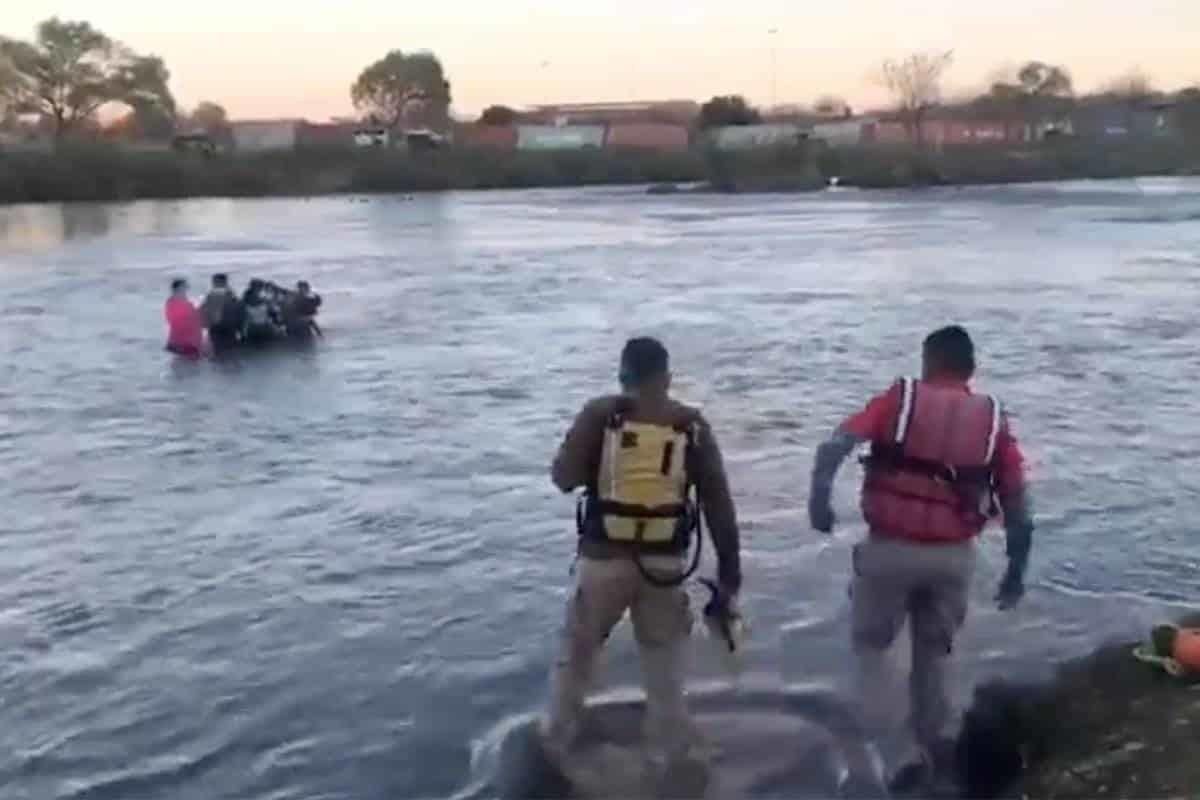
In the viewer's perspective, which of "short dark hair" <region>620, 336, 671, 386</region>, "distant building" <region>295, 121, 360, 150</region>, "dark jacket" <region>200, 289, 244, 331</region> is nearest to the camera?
"short dark hair" <region>620, 336, 671, 386</region>

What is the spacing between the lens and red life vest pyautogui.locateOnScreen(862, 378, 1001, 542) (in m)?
7.36

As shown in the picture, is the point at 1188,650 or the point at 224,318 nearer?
the point at 1188,650

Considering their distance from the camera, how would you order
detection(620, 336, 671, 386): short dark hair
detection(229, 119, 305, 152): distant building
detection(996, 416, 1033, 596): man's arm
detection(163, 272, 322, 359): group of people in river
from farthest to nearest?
detection(229, 119, 305, 152): distant building
detection(163, 272, 322, 359): group of people in river
detection(996, 416, 1033, 596): man's arm
detection(620, 336, 671, 386): short dark hair

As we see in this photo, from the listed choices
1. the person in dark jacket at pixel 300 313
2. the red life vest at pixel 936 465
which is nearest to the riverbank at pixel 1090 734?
the red life vest at pixel 936 465

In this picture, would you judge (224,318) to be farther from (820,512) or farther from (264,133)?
(264,133)

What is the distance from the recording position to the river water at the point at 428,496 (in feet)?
30.3

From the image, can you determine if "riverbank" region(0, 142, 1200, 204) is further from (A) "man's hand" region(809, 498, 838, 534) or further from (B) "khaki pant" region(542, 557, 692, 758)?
(A) "man's hand" region(809, 498, 838, 534)

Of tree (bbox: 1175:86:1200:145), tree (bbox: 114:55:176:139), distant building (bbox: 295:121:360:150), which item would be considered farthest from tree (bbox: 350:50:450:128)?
tree (bbox: 1175:86:1200:145)

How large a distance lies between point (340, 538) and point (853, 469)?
5.11 meters

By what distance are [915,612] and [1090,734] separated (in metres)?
1.00

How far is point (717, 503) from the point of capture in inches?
286

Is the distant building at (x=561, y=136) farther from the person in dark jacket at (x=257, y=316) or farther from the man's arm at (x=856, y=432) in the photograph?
the man's arm at (x=856, y=432)

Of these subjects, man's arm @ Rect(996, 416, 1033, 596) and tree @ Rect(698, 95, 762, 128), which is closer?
man's arm @ Rect(996, 416, 1033, 596)

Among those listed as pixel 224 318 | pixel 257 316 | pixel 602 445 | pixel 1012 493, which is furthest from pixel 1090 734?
pixel 257 316
